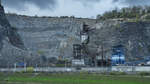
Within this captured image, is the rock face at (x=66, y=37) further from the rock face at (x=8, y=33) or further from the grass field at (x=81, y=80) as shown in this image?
the grass field at (x=81, y=80)

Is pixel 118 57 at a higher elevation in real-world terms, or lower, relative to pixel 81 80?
higher

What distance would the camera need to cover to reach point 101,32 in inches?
2793

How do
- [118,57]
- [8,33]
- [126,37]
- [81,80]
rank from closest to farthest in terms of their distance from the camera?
[81,80]
[118,57]
[126,37]
[8,33]

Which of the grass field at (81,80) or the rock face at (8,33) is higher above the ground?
the rock face at (8,33)

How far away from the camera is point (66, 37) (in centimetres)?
7250

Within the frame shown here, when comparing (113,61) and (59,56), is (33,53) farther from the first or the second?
(113,61)

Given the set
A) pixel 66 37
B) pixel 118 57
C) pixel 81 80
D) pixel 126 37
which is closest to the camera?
pixel 81 80

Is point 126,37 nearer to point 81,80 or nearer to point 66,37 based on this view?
point 66,37

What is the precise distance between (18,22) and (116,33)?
2919 centimetres

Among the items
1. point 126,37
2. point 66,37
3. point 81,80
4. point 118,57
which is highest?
point 66,37

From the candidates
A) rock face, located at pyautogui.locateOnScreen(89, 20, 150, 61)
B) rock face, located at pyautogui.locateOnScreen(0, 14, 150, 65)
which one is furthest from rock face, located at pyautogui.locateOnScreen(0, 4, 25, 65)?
rock face, located at pyautogui.locateOnScreen(89, 20, 150, 61)

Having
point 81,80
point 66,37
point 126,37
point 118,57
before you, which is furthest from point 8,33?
point 81,80

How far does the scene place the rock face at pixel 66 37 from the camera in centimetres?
6372

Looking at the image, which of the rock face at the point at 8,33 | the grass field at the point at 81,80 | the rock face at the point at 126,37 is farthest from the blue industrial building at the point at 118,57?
the rock face at the point at 8,33
